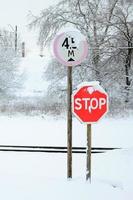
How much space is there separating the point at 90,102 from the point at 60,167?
255cm

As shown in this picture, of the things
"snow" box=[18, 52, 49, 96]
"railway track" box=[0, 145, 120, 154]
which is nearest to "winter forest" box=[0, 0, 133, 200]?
"railway track" box=[0, 145, 120, 154]

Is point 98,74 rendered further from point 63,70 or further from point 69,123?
point 69,123

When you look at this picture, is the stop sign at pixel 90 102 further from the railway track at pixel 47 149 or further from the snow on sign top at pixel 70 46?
the railway track at pixel 47 149

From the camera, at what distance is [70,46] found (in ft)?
19.6

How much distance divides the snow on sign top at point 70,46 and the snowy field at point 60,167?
6.92 feet

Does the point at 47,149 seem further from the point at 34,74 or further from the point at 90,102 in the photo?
the point at 34,74

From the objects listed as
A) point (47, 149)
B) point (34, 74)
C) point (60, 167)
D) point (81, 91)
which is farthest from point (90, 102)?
point (34, 74)

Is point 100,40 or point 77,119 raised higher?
point 100,40

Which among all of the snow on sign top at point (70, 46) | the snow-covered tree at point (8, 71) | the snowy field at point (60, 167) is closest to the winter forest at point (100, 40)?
the snowy field at point (60, 167)

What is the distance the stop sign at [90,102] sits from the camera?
19.0 ft

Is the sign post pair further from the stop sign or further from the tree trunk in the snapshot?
the tree trunk

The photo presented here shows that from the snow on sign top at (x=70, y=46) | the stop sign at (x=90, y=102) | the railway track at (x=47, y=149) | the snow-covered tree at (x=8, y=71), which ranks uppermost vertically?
the snow-covered tree at (x=8, y=71)

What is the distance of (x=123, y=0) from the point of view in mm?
21000

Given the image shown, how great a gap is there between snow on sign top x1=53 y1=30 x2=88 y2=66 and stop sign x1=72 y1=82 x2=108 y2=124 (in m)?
0.55
